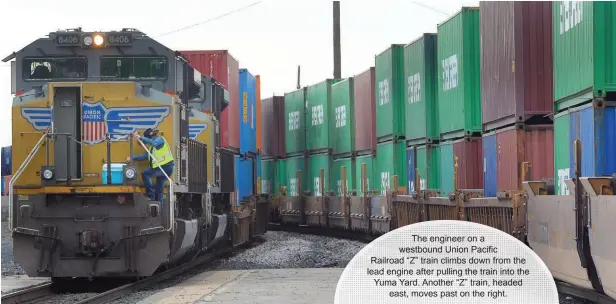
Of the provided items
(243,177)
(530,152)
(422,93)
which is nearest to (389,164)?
(422,93)

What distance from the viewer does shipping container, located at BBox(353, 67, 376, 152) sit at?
2408 centimetres

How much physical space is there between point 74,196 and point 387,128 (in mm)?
10981

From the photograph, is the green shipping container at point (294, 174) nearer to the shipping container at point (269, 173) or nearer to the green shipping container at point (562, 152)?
the shipping container at point (269, 173)

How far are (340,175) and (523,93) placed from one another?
44.0ft

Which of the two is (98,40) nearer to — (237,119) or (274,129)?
(237,119)

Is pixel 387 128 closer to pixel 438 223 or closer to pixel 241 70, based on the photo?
pixel 241 70

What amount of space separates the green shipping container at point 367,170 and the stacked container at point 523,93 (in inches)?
373

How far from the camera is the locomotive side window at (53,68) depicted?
13703 millimetres

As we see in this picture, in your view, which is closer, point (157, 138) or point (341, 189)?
point (157, 138)

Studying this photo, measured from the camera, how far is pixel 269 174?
32.1m

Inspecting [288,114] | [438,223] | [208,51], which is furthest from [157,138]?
[288,114]

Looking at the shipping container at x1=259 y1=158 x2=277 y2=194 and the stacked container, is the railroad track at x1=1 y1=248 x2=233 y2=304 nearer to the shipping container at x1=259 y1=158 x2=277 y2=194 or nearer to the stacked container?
the stacked container

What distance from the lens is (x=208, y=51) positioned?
62.9ft

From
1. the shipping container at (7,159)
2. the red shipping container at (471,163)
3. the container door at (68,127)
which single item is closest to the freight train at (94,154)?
the container door at (68,127)
